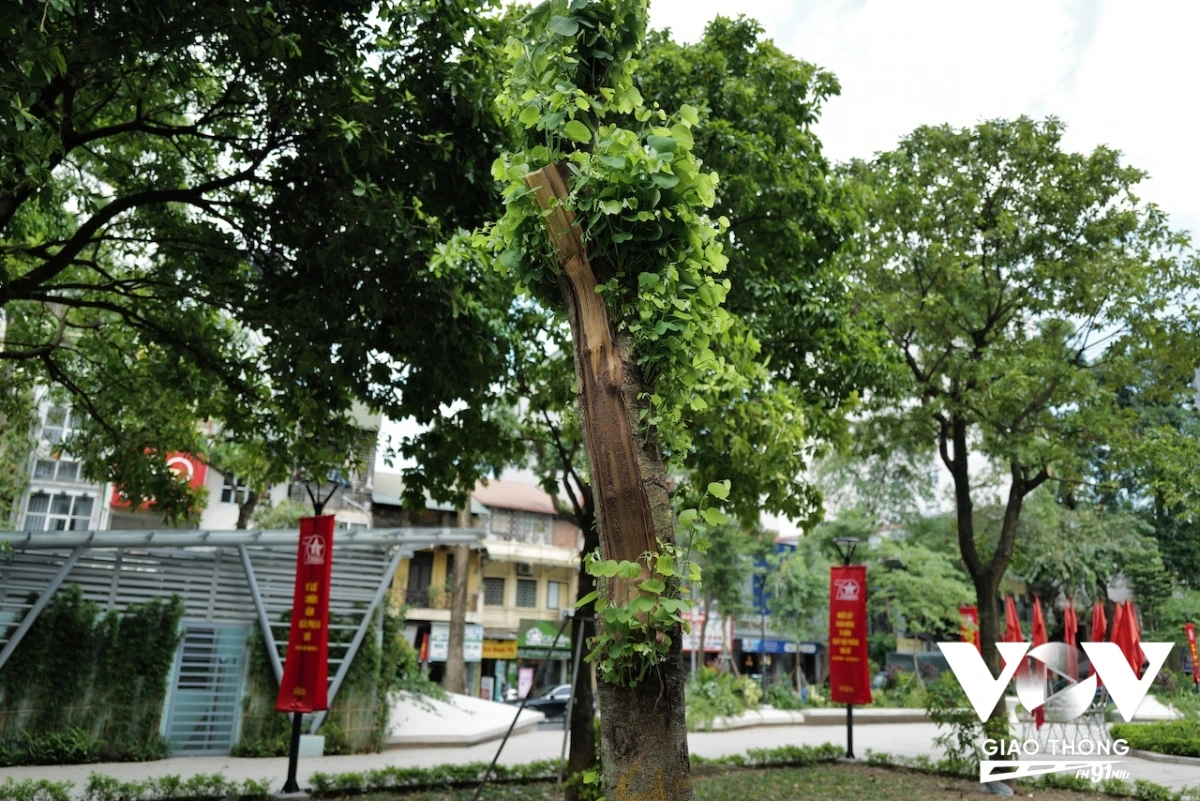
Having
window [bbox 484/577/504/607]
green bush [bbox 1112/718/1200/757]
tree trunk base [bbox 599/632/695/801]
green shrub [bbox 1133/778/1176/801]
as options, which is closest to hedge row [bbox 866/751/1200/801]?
green shrub [bbox 1133/778/1176/801]

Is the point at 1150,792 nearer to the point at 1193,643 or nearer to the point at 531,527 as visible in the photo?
the point at 1193,643

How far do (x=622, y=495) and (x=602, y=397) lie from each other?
32 centimetres

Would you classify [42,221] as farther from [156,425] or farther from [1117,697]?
A: [1117,697]

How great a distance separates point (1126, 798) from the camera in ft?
33.5

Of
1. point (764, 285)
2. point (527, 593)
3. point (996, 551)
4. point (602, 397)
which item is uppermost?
point (764, 285)

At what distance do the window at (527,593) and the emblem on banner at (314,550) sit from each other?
83.7ft

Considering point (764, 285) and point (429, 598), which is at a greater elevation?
point (764, 285)

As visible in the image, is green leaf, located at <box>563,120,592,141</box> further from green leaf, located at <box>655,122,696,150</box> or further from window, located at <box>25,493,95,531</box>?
window, located at <box>25,493,95,531</box>

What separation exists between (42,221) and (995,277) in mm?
12756

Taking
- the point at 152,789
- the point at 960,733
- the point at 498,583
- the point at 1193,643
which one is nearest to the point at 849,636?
the point at 960,733

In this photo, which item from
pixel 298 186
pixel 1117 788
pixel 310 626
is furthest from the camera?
pixel 1117 788

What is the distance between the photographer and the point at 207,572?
45.7 feet

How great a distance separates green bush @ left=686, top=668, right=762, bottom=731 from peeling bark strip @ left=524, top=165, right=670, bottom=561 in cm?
1847

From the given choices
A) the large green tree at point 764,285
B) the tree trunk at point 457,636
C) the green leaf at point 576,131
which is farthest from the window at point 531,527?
the green leaf at point 576,131
